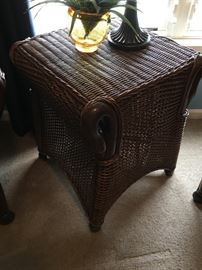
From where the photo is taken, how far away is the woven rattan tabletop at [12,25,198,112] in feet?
3.08

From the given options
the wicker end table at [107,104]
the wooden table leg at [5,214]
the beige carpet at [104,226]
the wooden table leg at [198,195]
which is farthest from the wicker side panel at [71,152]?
the wooden table leg at [198,195]

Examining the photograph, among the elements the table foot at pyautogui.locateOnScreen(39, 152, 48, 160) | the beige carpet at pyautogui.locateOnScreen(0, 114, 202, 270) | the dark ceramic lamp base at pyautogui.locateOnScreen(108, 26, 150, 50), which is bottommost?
the beige carpet at pyautogui.locateOnScreen(0, 114, 202, 270)

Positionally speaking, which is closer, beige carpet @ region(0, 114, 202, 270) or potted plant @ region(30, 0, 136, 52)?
potted plant @ region(30, 0, 136, 52)

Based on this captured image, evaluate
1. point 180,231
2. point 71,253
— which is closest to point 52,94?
point 71,253

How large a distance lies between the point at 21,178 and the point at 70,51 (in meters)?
0.65

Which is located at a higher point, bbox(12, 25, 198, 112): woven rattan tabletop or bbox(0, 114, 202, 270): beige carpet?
bbox(12, 25, 198, 112): woven rattan tabletop

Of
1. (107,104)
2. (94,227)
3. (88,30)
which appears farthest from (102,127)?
(94,227)

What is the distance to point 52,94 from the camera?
0.99 meters

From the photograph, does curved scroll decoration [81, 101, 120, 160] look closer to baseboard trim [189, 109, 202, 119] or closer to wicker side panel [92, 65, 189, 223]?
wicker side panel [92, 65, 189, 223]

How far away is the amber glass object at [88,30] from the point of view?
0.98 meters

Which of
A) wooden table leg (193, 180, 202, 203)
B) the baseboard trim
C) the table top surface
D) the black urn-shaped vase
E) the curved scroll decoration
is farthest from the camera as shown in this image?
the baseboard trim

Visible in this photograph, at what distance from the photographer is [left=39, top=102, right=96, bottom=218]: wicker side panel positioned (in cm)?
113

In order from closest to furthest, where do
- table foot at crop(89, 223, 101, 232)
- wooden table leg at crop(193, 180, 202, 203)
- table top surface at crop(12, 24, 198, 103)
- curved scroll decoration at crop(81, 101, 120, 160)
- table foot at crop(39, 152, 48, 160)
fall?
curved scroll decoration at crop(81, 101, 120, 160) < table top surface at crop(12, 24, 198, 103) < table foot at crop(89, 223, 101, 232) < wooden table leg at crop(193, 180, 202, 203) < table foot at crop(39, 152, 48, 160)

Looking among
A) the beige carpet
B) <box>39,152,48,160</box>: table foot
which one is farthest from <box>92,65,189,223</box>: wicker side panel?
<box>39,152,48,160</box>: table foot
